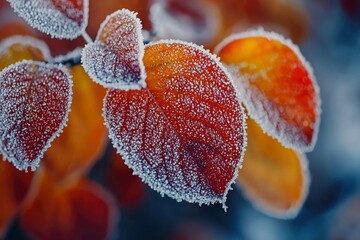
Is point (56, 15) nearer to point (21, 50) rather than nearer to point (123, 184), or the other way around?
point (21, 50)

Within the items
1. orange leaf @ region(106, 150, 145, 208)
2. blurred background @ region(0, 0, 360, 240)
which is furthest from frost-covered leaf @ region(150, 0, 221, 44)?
orange leaf @ region(106, 150, 145, 208)

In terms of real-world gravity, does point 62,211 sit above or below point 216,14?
below

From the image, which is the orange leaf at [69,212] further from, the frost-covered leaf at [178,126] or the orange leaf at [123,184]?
the frost-covered leaf at [178,126]

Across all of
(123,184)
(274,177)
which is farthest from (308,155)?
(123,184)

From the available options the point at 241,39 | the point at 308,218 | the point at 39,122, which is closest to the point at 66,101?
the point at 39,122

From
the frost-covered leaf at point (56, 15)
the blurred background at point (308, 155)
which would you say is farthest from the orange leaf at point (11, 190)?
the frost-covered leaf at point (56, 15)

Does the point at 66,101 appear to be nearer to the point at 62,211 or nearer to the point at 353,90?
the point at 62,211
